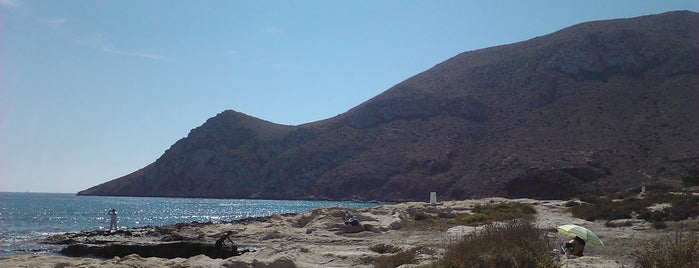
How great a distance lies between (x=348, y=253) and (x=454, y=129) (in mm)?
95139

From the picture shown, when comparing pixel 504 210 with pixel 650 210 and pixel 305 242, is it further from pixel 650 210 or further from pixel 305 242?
pixel 305 242

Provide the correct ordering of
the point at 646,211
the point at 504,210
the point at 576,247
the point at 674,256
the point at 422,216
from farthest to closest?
1. the point at 504,210
2. the point at 422,216
3. the point at 646,211
4. the point at 576,247
5. the point at 674,256

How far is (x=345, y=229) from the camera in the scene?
28828 mm

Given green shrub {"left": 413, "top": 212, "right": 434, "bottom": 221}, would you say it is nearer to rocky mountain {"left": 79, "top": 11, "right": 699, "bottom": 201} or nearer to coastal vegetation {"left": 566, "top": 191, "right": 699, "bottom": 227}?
coastal vegetation {"left": 566, "top": 191, "right": 699, "bottom": 227}

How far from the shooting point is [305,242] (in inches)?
993


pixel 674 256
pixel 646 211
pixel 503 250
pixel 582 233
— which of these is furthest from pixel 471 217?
pixel 674 256

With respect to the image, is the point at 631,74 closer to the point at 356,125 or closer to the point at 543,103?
the point at 543,103

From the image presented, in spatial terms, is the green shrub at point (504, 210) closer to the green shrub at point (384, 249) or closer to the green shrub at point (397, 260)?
the green shrub at point (384, 249)

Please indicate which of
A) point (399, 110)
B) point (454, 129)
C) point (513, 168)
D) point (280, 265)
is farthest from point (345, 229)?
point (399, 110)

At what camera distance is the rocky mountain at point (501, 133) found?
8225cm

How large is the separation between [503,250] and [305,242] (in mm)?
15326

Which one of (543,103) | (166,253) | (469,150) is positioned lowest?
(166,253)

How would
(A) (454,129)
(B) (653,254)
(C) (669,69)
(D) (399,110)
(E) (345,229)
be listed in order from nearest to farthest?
(B) (653,254), (E) (345,229), (C) (669,69), (A) (454,129), (D) (399,110)

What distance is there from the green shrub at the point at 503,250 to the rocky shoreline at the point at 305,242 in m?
1.30
